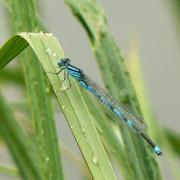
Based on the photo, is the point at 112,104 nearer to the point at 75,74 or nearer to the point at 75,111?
the point at 75,74

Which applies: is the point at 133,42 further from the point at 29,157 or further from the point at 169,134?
the point at 29,157

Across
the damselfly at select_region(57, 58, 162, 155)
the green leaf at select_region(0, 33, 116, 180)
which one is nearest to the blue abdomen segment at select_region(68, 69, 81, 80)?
the damselfly at select_region(57, 58, 162, 155)

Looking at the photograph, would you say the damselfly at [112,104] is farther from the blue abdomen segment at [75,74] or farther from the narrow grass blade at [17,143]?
the narrow grass blade at [17,143]

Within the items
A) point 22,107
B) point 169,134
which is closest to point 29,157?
point 22,107

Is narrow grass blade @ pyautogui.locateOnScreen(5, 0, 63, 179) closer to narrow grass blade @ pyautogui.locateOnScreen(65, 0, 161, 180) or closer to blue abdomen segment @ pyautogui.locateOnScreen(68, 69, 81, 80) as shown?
blue abdomen segment @ pyautogui.locateOnScreen(68, 69, 81, 80)

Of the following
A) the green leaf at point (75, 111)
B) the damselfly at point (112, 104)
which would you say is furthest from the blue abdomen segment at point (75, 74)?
the green leaf at point (75, 111)
